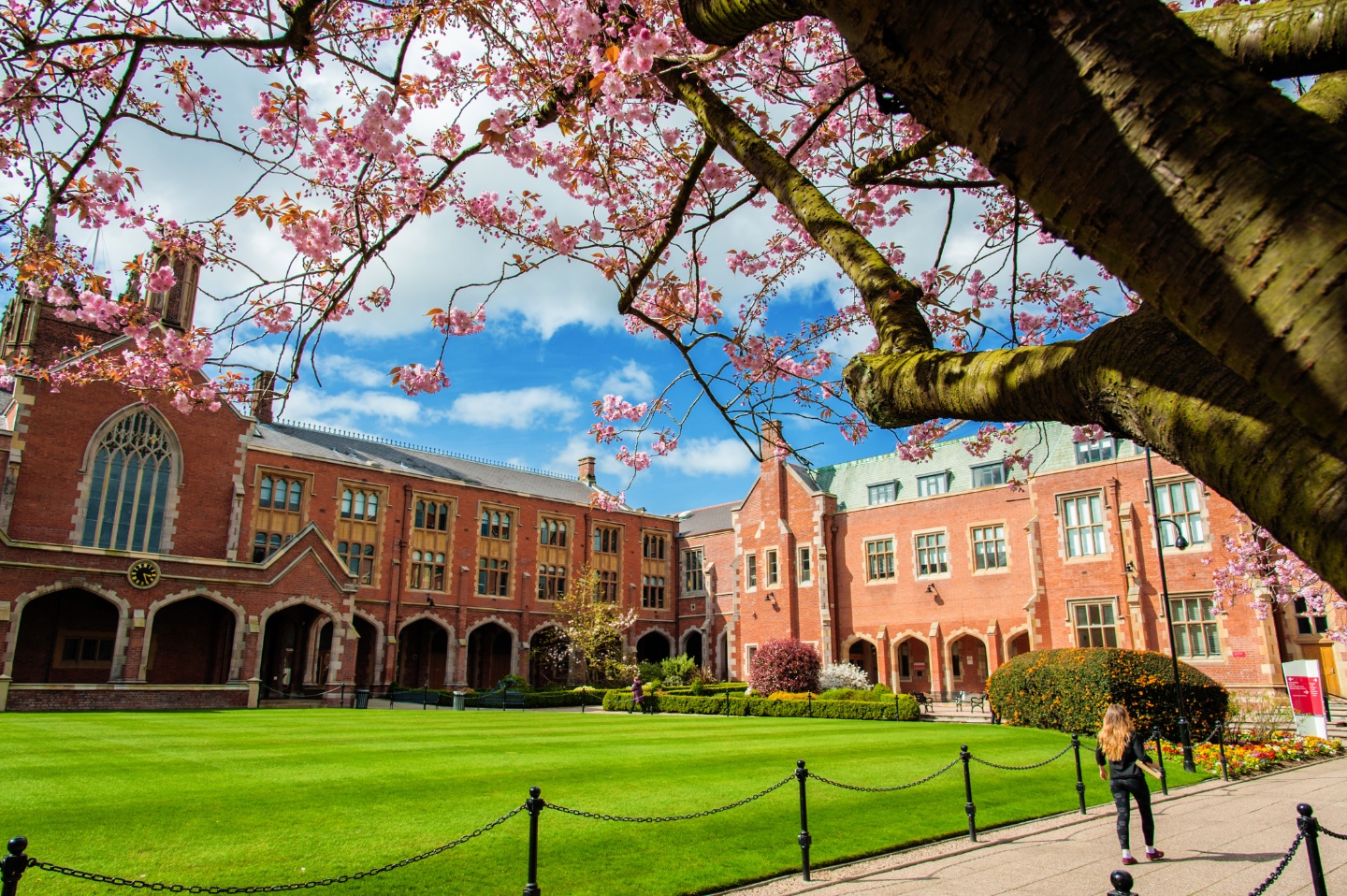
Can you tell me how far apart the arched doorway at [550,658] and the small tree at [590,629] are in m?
0.21

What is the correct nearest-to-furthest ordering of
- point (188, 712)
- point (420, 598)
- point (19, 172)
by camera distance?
point (19, 172) → point (188, 712) → point (420, 598)

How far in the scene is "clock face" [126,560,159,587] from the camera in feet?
82.3

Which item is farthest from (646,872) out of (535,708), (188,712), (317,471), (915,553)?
(317,471)

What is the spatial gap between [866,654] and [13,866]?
118 feet

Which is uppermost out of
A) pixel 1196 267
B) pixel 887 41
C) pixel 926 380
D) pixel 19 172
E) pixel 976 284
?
pixel 976 284

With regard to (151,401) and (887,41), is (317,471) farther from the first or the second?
(887,41)

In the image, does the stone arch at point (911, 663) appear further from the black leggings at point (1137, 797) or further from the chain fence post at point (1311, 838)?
the chain fence post at point (1311, 838)

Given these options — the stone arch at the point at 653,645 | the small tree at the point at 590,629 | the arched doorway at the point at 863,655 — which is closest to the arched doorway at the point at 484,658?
the small tree at the point at 590,629

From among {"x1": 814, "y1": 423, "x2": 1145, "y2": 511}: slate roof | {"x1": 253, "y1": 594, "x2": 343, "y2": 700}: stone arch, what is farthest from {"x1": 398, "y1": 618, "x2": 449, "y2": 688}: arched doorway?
{"x1": 814, "y1": 423, "x2": 1145, "y2": 511}: slate roof

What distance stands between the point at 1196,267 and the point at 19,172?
6822 mm

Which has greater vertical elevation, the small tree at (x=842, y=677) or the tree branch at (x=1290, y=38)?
the tree branch at (x=1290, y=38)

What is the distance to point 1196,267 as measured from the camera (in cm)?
145

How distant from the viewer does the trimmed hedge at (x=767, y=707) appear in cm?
2334

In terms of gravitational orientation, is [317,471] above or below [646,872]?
above
